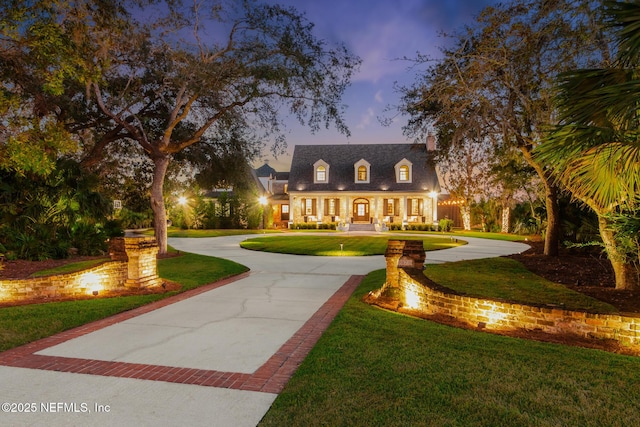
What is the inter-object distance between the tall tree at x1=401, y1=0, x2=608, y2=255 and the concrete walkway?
17.9 feet

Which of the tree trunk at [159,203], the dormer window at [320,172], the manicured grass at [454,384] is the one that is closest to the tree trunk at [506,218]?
the dormer window at [320,172]

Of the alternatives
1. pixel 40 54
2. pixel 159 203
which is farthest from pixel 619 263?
pixel 159 203

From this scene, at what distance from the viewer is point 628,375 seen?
3.72m

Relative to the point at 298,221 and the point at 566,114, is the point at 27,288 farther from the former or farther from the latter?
the point at 298,221

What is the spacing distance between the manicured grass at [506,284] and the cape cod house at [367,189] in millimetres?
19943

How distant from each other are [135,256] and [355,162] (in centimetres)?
2748

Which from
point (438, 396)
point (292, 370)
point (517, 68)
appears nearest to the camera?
point (438, 396)

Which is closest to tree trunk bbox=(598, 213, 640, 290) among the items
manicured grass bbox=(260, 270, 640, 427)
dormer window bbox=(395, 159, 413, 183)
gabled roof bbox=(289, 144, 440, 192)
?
manicured grass bbox=(260, 270, 640, 427)

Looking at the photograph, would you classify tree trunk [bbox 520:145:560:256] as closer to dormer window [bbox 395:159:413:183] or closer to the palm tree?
the palm tree

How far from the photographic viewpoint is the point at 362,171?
33.2 metres

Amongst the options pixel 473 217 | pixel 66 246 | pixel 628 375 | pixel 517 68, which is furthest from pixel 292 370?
pixel 473 217

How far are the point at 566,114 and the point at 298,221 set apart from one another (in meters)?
29.2

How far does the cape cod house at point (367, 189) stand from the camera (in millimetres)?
32000

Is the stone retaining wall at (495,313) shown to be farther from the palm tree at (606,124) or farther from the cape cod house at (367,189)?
the cape cod house at (367,189)
